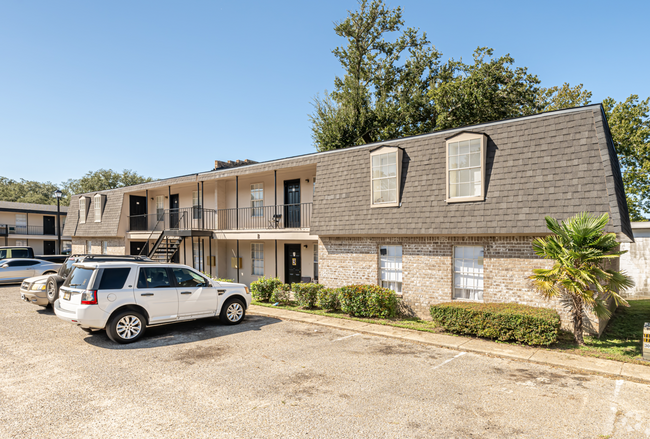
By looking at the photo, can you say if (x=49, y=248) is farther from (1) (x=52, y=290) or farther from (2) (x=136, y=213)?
(1) (x=52, y=290)

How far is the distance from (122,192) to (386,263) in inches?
740

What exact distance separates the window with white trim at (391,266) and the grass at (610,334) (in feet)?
3.86

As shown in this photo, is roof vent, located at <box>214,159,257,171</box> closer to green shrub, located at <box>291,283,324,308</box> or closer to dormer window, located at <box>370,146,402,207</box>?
A: green shrub, located at <box>291,283,324,308</box>

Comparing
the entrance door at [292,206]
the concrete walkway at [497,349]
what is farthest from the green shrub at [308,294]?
the entrance door at [292,206]

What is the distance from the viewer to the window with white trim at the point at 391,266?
1245 cm

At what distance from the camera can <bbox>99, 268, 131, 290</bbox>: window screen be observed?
28.8ft

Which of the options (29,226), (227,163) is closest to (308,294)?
(227,163)

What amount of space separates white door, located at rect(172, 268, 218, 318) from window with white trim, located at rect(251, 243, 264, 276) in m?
8.78

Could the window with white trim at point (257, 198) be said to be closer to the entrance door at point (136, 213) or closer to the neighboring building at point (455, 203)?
the neighboring building at point (455, 203)

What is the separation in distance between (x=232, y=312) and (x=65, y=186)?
81869 mm

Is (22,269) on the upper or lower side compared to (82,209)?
lower

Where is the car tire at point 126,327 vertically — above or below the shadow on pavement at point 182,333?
above

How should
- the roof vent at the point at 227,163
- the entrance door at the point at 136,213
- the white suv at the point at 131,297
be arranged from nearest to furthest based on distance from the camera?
the white suv at the point at 131,297 < the roof vent at the point at 227,163 < the entrance door at the point at 136,213

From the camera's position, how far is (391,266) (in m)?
12.6
